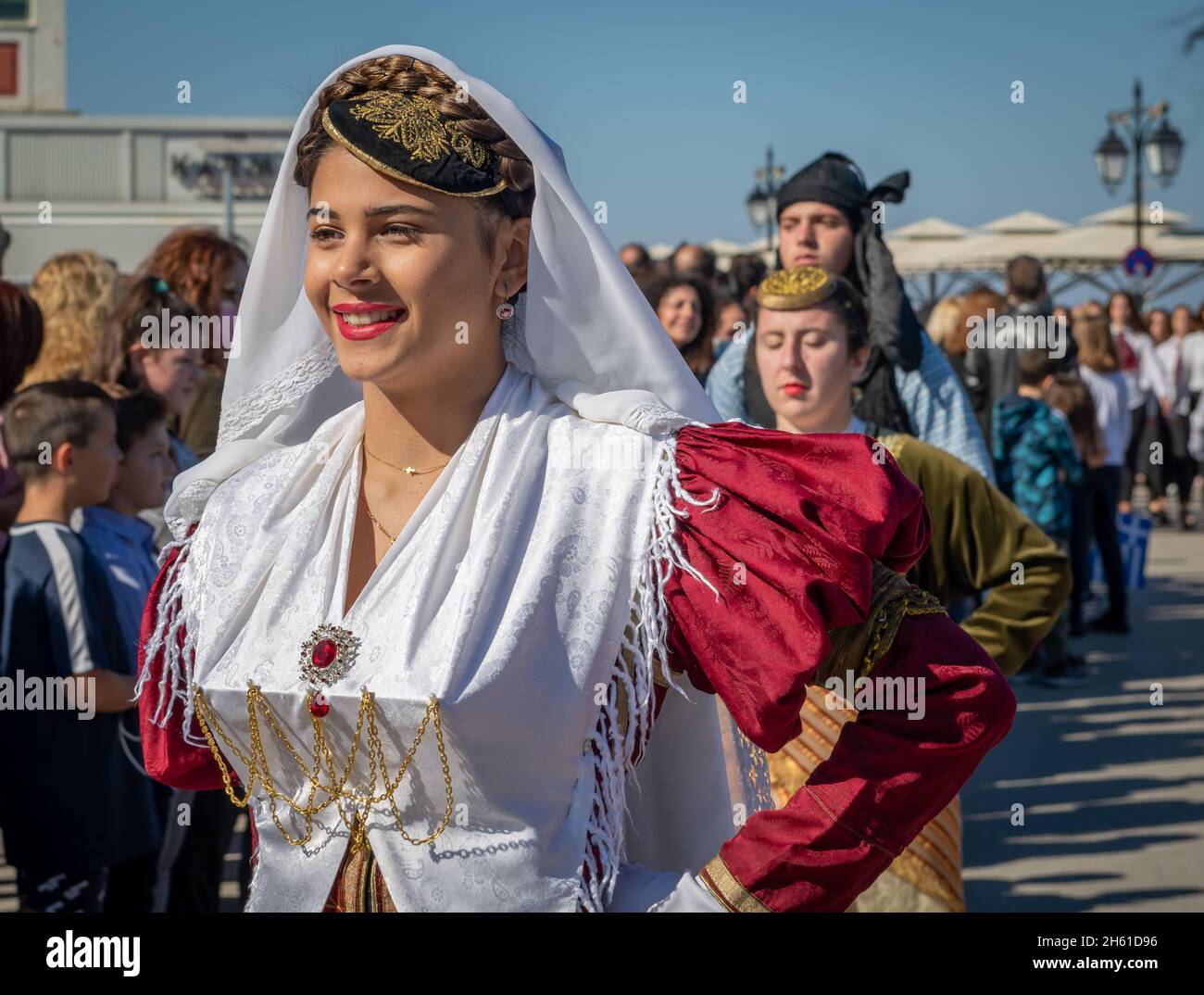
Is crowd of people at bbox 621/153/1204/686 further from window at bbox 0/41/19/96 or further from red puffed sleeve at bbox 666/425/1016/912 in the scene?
window at bbox 0/41/19/96

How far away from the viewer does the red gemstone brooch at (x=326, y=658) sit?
218 cm

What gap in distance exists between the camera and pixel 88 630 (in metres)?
4.02

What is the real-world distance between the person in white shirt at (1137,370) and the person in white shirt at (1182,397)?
0.59 feet

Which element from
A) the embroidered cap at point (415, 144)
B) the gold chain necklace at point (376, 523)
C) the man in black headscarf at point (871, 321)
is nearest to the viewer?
the embroidered cap at point (415, 144)

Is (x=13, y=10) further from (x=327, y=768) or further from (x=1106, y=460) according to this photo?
(x=327, y=768)

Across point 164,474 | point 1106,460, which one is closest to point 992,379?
point 1106,460

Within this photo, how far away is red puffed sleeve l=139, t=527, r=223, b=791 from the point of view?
2408mm

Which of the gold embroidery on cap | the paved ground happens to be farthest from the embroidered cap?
the paved ground

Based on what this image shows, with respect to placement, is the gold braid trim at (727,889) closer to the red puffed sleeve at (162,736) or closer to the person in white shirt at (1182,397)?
the red puffed sleeve at (162,736)

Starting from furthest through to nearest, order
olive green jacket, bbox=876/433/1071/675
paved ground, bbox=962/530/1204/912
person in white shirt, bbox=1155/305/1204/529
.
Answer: person in white shirt, bbox=1155/305/1204/529 < paved ground, bbox=962/530/1204/912 < olive green jacket, bbox=876/433/1071/675

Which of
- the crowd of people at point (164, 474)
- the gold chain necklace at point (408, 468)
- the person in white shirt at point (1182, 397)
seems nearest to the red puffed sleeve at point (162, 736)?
the gold chain necklace at point (408, 468)

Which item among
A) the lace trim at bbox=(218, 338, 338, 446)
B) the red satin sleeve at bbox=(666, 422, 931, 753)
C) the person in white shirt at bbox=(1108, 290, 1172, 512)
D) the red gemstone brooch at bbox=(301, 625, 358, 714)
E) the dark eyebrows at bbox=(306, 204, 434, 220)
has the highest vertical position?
the person in white shirt at bbox=(1108, 290, 1172, 512)

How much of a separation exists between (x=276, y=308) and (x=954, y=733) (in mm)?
1239

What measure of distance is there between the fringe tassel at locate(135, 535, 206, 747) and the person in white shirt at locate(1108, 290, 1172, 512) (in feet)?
42.0
